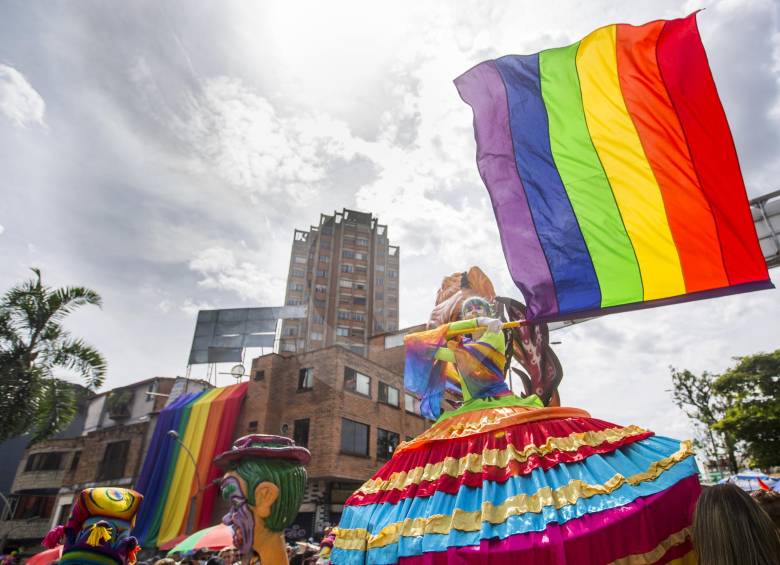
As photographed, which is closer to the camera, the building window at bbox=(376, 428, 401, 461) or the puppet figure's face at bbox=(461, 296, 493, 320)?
the puppet figure's face at bbox=(461, 296, 493, 320)

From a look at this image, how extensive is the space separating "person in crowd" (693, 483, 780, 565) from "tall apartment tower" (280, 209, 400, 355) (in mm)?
50320

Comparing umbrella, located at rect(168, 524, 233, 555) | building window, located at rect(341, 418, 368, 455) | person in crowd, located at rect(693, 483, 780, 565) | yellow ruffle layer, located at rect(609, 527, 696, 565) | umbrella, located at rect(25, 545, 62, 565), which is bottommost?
umbrella, located at rect(168, 524, 233, 555)

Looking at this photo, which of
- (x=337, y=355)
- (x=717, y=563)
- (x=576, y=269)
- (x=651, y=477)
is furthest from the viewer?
(x=337, y=355)

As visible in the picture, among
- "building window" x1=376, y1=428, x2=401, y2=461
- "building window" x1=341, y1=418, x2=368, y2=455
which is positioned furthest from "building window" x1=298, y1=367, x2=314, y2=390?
"building window" x1=376, y1=428, x2=401, y2=461

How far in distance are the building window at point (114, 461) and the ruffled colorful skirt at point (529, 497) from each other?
27.2 meters

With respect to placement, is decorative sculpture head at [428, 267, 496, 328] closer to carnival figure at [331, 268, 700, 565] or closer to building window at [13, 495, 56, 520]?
carnival figure at [331, 268, 700, 565]

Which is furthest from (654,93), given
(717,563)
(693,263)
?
(717,563)

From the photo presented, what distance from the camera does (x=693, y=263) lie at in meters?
3.60

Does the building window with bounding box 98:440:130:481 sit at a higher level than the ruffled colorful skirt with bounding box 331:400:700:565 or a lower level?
higher

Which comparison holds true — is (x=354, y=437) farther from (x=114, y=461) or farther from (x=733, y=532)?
(x=733, y=532)

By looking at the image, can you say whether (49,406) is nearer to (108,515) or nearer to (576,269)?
(108,515)

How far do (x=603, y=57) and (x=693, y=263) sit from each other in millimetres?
2178

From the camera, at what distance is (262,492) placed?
2.87 metres

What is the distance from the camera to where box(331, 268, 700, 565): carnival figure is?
2.39 metres
